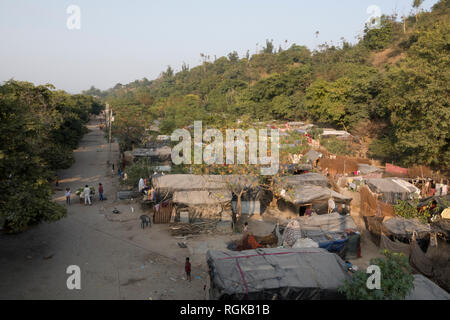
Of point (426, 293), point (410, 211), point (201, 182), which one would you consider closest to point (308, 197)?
point (410, 211)

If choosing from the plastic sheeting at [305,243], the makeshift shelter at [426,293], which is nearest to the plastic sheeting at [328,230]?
the plastic sheeting at [305,243]

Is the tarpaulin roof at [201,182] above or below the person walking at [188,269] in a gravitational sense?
above

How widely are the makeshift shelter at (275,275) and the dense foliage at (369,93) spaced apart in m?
8.87

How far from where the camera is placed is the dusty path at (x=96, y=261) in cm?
748

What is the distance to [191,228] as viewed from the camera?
11.4 meters

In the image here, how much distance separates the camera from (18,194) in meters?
8.08

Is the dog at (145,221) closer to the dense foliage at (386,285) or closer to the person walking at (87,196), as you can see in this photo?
the person walking at (87,196)

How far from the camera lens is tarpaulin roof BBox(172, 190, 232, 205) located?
11766 millimetres

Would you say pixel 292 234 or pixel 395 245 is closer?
pixel 292 234

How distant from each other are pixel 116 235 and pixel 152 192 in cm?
265

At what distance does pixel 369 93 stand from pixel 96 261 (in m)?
29.1

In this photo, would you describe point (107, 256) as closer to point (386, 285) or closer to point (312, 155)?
point (386, 285)
